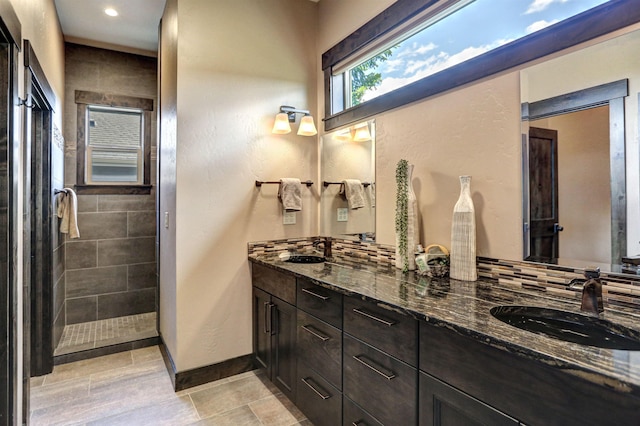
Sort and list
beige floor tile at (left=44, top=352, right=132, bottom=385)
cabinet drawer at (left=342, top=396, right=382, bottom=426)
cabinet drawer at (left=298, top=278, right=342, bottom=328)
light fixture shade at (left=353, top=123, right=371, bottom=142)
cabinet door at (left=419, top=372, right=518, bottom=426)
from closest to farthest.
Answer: cabinet door at (left=419, top=372, right=518, bottom=426)
cabinet drawer at (left=342, top=396, right=382, bottom=426)
cabinet drawer at (left=298, top=278, right=342, bottom=328)
light fixture shade at (left=353, top=123, right=371, bottom=142)
beige floor tile at (left=44, top=352, right=132, bottom=385)

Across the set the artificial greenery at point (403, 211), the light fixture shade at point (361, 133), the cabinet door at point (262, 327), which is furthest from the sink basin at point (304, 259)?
the light fixture shade at point (361, 133)

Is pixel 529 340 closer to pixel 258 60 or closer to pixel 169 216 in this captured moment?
pixel 169 216

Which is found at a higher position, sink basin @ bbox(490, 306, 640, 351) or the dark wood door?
the dark wood door

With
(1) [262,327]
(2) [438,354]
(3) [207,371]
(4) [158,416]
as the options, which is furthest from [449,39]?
(4) [158,416]

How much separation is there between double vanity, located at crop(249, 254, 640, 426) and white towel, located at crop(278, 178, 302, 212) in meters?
0.61

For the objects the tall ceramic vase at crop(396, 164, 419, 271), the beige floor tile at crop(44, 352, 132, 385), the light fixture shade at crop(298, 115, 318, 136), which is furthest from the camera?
the light fixture shade at crop(298, 115, 318, 136)

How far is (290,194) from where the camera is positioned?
278 centimetres

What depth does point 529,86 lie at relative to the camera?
5.33ft

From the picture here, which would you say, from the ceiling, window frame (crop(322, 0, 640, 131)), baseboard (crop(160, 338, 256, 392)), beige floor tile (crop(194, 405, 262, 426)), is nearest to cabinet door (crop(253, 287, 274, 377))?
baseboard (crop(160, 338, 256, 392))

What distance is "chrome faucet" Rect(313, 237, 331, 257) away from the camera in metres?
2.83

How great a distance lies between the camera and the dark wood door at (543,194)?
62.9 inches

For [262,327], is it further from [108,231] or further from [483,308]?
[108,231]

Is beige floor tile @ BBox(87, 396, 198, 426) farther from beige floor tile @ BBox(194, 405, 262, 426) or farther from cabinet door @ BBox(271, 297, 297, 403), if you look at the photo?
cabinet door @ BBox(271, 297, 297, 403)

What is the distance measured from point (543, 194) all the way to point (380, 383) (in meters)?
1.15
